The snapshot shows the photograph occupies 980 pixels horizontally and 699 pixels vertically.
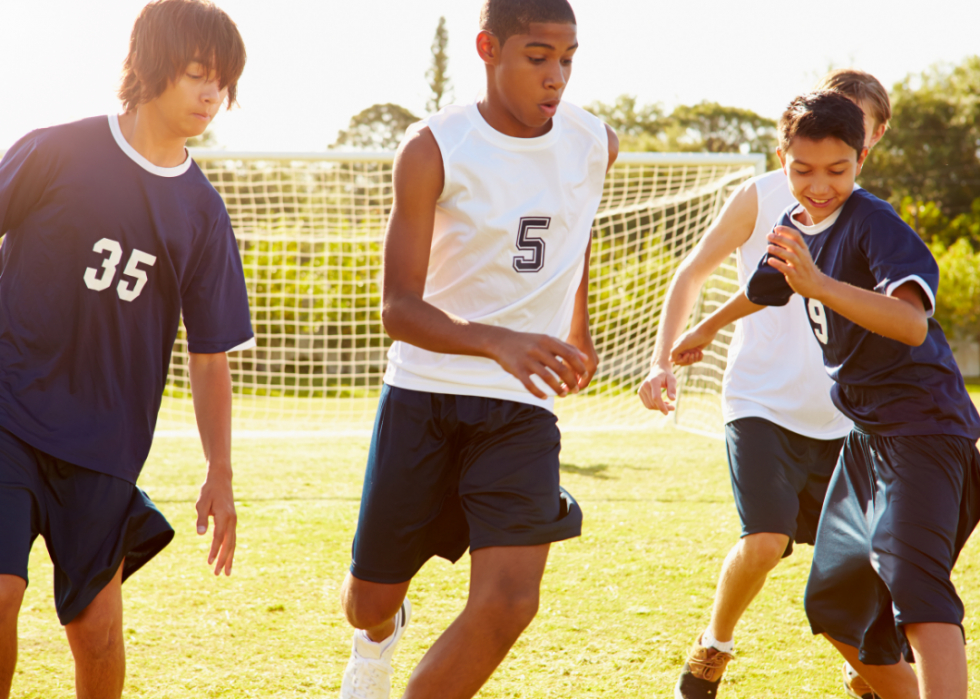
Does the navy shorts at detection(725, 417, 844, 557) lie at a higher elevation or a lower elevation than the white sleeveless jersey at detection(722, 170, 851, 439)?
lower

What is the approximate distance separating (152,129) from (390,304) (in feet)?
2.61

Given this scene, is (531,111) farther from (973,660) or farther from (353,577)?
(973,660)

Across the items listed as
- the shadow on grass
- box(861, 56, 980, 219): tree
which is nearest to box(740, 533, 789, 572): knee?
the shadow on grass

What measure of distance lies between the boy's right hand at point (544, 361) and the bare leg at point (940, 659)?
1.07 metres

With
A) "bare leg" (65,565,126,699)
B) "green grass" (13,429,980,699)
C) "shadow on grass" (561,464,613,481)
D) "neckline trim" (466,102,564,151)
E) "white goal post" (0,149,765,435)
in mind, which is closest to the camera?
"bare leg" (65,565,126,699)

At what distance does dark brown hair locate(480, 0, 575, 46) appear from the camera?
2445 millimetres

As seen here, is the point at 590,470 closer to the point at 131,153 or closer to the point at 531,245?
the point at 531,245

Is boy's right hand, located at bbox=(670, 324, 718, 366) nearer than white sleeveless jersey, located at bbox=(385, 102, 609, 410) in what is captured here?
No

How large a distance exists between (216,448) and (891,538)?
5.74 ft

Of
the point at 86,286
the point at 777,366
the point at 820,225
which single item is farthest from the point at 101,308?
the point at 777,366

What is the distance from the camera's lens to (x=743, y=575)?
3.12 meters

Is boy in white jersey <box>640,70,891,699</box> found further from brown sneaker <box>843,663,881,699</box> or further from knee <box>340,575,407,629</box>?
knee <box>340,575,407,629</box>

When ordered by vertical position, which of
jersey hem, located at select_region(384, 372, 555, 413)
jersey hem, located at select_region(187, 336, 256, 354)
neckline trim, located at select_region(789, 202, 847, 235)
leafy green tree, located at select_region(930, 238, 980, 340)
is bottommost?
leafy green tree, located at select_region(930, 238, 980, 340)

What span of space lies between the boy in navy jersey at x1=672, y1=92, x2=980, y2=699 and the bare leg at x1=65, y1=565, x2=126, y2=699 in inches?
71.5
